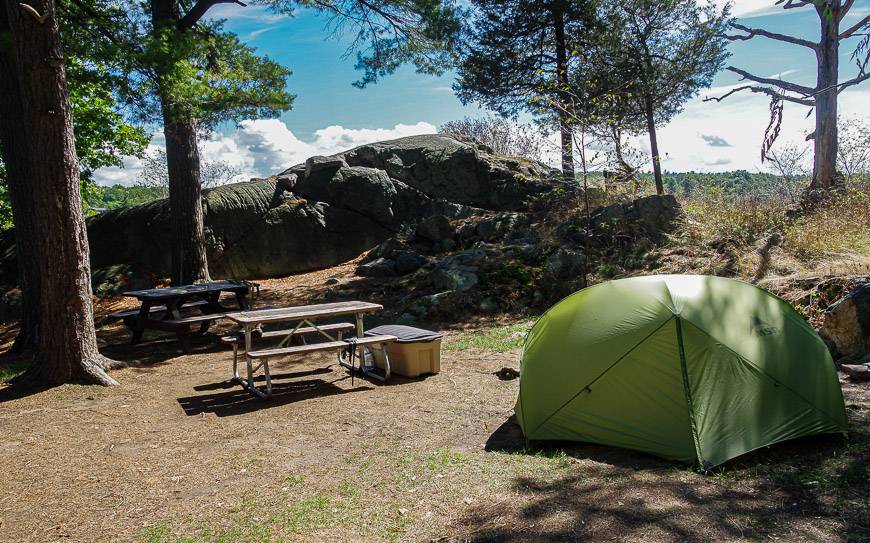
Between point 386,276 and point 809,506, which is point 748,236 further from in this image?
point 809,506

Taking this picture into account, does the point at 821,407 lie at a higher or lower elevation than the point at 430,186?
lower

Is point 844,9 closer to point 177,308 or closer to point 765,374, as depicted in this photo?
point 765,374

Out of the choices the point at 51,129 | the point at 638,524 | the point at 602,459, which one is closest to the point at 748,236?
the point at 602,459

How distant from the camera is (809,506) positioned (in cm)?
360

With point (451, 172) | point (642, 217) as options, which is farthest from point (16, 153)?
point (642, 217)

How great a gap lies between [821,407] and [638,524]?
232cm

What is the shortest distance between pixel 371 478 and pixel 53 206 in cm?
502

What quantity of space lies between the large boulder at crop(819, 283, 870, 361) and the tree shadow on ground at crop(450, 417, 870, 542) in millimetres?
2424

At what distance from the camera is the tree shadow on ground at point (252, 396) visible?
21.1 feet

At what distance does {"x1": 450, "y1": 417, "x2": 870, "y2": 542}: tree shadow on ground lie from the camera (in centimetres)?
330

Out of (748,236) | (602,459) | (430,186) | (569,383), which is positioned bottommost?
(602,459)

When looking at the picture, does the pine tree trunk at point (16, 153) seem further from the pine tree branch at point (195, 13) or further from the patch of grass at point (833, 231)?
the patch of grass at point (833, 231)

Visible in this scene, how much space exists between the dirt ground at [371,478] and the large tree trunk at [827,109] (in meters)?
9.14

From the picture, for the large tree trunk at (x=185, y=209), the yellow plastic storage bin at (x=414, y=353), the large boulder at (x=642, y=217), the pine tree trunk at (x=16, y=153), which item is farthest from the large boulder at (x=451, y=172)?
the yellow plastic storage bin at (x=414, y=353)
